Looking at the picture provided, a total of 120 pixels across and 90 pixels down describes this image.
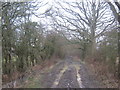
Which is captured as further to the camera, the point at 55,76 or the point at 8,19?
the point at 55,76

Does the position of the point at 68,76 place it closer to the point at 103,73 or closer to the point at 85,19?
the point at 103,73

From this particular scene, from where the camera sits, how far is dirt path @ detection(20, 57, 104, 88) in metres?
2.17

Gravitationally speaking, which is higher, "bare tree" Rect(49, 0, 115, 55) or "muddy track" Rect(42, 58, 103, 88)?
"bare tree" Rect(49, 0, 115, 55)

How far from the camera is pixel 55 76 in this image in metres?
2.37

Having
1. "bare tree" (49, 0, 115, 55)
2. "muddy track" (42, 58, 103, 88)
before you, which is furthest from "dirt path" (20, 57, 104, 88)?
"bare tree" (49, 0, 115, 55)

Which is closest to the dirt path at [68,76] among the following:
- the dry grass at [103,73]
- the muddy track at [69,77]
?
the muddy track at [69,77]

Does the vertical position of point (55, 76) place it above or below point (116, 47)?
below

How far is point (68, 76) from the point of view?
2.31 m

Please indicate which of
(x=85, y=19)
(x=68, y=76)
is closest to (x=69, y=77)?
(x=68, y=76)

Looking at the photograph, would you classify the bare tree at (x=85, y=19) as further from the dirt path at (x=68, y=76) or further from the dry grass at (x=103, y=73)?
the dirt path at (x=68, y=76)

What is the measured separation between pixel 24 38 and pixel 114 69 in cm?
163

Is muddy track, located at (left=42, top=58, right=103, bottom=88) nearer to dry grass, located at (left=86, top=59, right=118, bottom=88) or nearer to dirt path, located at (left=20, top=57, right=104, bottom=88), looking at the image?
dirt path, located at (left=20, top=57, right=104, bottom=88)

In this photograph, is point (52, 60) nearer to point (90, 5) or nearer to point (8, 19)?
point (8, 19)

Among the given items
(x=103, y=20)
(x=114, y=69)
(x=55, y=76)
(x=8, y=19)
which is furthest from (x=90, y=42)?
(x=8, y=19)
